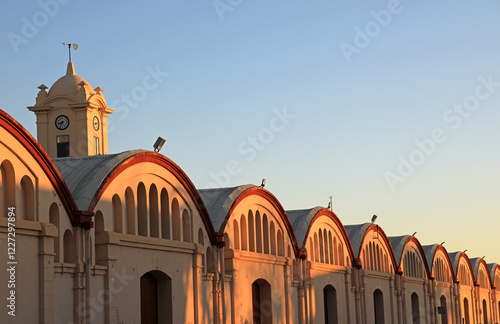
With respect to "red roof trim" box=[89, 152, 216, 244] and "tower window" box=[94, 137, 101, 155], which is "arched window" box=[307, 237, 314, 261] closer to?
"red roof trim" box=[89, 152, 216, 244]

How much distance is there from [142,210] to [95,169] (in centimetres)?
285

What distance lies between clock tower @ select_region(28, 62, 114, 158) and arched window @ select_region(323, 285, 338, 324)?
16008mm

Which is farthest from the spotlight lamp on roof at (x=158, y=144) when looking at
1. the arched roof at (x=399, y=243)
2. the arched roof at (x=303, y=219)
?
the arched roof at (x=399, y=243)

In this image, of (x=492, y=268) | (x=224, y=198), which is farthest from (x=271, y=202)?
(x=492, y=268)

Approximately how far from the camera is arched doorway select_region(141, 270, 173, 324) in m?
28.8

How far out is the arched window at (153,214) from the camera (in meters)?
28.6

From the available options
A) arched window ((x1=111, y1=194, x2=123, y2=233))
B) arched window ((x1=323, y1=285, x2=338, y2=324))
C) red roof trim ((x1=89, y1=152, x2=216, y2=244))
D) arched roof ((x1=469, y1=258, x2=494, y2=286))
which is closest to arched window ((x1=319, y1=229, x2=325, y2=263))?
arched window ((x1=323, y1=285, x2=338, y2=324))

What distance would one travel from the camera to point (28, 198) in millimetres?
22766

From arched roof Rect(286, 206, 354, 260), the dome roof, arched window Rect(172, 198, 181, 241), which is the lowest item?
arched window Rect(172, 198, 181, 241)

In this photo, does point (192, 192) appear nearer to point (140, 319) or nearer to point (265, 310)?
point (140, 319)

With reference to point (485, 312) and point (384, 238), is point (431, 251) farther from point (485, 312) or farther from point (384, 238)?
point (485, 312)

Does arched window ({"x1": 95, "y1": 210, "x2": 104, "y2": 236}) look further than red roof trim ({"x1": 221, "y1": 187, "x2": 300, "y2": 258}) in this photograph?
No

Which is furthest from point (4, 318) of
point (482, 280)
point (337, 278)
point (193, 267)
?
point (482, 280)

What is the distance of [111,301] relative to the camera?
1008 inches
